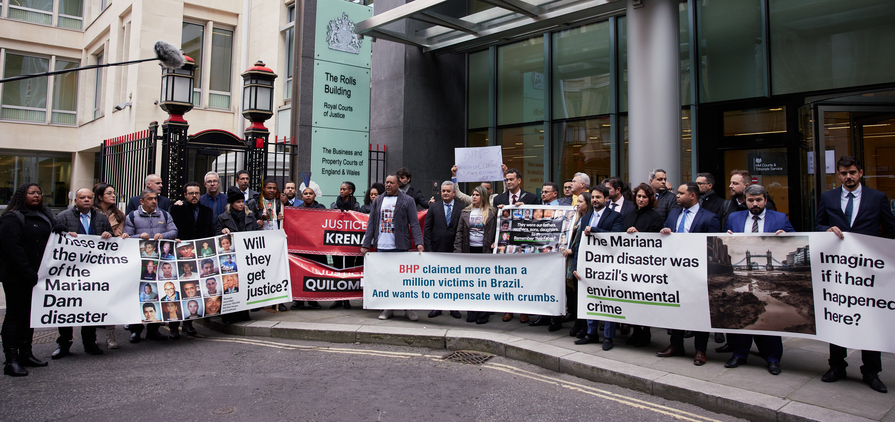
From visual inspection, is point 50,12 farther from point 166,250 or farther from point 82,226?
point 166,250

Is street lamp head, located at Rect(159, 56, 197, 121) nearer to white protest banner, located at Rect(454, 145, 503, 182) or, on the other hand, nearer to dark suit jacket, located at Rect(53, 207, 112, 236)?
dark suit jacket, located at Rect(53, 207, 112, 236)

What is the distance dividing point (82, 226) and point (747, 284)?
717 cm

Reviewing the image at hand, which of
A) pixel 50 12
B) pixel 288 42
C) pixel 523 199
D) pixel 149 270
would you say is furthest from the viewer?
pixel 50 12

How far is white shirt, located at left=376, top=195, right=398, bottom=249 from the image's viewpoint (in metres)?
7.98

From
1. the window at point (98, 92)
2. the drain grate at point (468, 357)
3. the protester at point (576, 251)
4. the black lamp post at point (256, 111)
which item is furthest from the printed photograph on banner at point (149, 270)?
the window at point (98, 92)

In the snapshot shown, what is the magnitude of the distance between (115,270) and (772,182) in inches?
411

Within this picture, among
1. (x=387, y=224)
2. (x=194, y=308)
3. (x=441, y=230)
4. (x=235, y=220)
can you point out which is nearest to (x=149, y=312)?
(x=194, y=308)

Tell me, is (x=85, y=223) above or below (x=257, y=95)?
below

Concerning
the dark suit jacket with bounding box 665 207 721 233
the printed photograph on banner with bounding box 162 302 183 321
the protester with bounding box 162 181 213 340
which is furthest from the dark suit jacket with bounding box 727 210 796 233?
the printed photograph on banner with bounding box 162 302 183 321

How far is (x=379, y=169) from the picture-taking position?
47.9 feet

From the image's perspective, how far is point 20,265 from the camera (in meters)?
5.67

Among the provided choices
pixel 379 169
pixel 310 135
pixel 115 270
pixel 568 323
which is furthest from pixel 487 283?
pixel 379 169

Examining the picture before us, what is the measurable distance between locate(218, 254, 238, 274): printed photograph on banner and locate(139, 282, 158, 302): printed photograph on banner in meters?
0.83

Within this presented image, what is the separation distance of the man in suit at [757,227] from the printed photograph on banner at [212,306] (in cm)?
592
